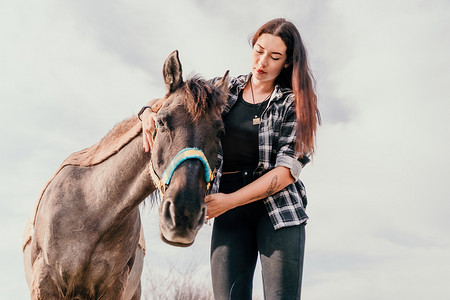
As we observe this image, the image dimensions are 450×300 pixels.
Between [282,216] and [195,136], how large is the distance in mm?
762

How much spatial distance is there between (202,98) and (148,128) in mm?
456

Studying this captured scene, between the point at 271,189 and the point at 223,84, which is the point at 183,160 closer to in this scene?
the point at 271,189

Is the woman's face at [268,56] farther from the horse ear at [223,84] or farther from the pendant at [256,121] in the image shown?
the pendant at [256,121]

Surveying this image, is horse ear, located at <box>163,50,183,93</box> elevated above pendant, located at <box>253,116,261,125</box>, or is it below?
above

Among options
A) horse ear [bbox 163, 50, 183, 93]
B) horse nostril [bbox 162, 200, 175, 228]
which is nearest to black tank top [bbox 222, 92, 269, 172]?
horse ear [bbox 163, 50, 183, 93]

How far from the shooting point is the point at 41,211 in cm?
362

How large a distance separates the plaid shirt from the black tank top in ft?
0.16

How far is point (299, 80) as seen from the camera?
2.89 metres

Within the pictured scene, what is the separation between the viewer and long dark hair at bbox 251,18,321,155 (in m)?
2.74

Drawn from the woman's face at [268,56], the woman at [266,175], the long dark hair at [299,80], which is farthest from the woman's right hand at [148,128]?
the long dark hair at [299,80]

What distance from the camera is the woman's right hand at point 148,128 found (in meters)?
2.90

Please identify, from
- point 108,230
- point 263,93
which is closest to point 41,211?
point 108,230

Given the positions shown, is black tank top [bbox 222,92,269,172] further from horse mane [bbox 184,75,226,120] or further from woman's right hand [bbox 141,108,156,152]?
woman's right hand [bbox 141,108,156,152]

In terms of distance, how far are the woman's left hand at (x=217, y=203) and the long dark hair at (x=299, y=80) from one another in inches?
23.3
